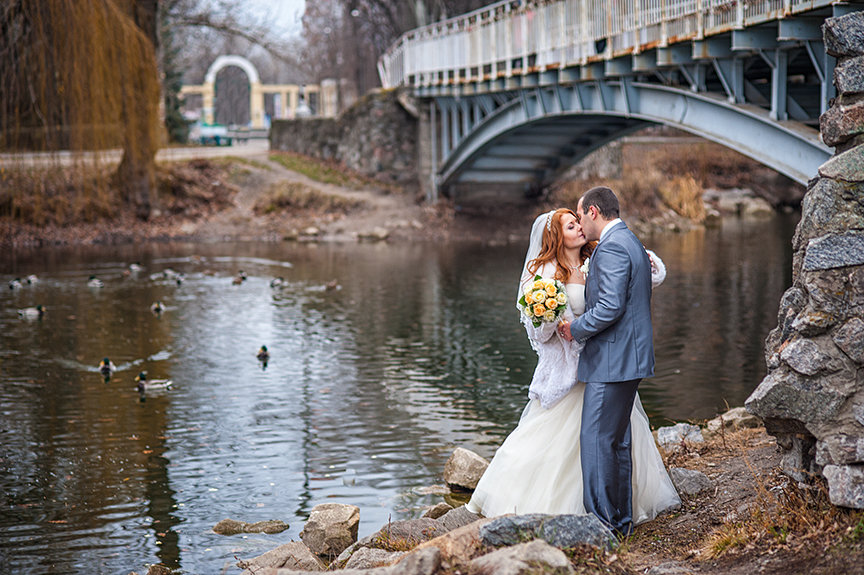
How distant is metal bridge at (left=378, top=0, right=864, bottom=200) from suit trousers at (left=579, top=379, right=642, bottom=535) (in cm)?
719

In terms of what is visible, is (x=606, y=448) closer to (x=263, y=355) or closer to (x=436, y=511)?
(x=436, y=511)

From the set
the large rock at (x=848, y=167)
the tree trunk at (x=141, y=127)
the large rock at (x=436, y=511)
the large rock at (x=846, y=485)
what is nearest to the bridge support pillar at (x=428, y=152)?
the tree trunk at (x=141, y=127)

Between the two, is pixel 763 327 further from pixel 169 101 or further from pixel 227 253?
pixel 169 101

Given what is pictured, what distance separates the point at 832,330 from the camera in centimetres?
557

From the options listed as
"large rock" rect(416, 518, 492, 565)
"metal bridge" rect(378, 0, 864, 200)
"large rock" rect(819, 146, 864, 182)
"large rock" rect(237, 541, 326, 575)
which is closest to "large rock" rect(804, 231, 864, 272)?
"large rock" rect(819, 146, 864, 182)

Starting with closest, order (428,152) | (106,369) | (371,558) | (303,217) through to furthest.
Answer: (371,558) → (106,369) → (303,217) → (428,152)

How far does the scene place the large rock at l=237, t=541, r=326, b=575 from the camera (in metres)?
7.04

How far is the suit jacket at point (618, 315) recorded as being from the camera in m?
6.01

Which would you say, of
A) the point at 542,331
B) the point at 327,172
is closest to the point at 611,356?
the point at 542,331

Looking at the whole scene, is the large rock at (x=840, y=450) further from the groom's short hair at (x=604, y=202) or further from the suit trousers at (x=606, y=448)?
the groom's short hair at (x=604, y=202)

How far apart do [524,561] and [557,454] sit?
1.53m

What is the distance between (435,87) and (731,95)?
690 inches

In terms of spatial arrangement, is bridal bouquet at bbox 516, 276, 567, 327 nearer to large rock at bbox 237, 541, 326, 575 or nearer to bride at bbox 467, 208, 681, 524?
Answer: bride at bbox 467, 208, 681, 524

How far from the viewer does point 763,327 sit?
16312 millimetres
